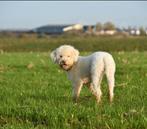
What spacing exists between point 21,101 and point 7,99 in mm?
357

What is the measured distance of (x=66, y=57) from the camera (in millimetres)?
10117

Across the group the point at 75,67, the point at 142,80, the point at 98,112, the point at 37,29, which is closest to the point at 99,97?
the point at 75,67

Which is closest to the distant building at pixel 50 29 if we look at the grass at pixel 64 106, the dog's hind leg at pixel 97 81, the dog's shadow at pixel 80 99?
the grass at pixel 64 106

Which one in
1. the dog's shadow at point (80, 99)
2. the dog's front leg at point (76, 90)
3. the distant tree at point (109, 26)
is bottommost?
the distant tree at point (109, 26)

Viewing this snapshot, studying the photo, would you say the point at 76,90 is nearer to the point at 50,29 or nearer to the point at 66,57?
the point at 66,57

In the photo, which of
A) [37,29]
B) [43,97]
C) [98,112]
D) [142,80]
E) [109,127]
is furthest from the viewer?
[37,29]

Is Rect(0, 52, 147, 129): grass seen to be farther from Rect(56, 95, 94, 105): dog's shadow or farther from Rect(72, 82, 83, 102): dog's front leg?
Rect(72, 82, 83, 102): dog's front leg

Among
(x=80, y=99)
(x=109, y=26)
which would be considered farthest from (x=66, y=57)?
(x=109, y=26)

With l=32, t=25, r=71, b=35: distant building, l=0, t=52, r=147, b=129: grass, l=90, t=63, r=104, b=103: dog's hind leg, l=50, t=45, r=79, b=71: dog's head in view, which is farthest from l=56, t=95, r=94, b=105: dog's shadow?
l=32, t=25, r=71, b=35: distant building

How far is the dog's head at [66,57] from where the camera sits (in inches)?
399

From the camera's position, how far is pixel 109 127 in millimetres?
7195

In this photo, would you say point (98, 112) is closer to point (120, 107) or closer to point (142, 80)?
point (120, 107)

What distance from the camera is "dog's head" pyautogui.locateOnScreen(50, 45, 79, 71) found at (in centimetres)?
1012

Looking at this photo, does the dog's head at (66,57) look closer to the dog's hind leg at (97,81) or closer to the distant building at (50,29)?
the dog's hind leg at (97,81)
